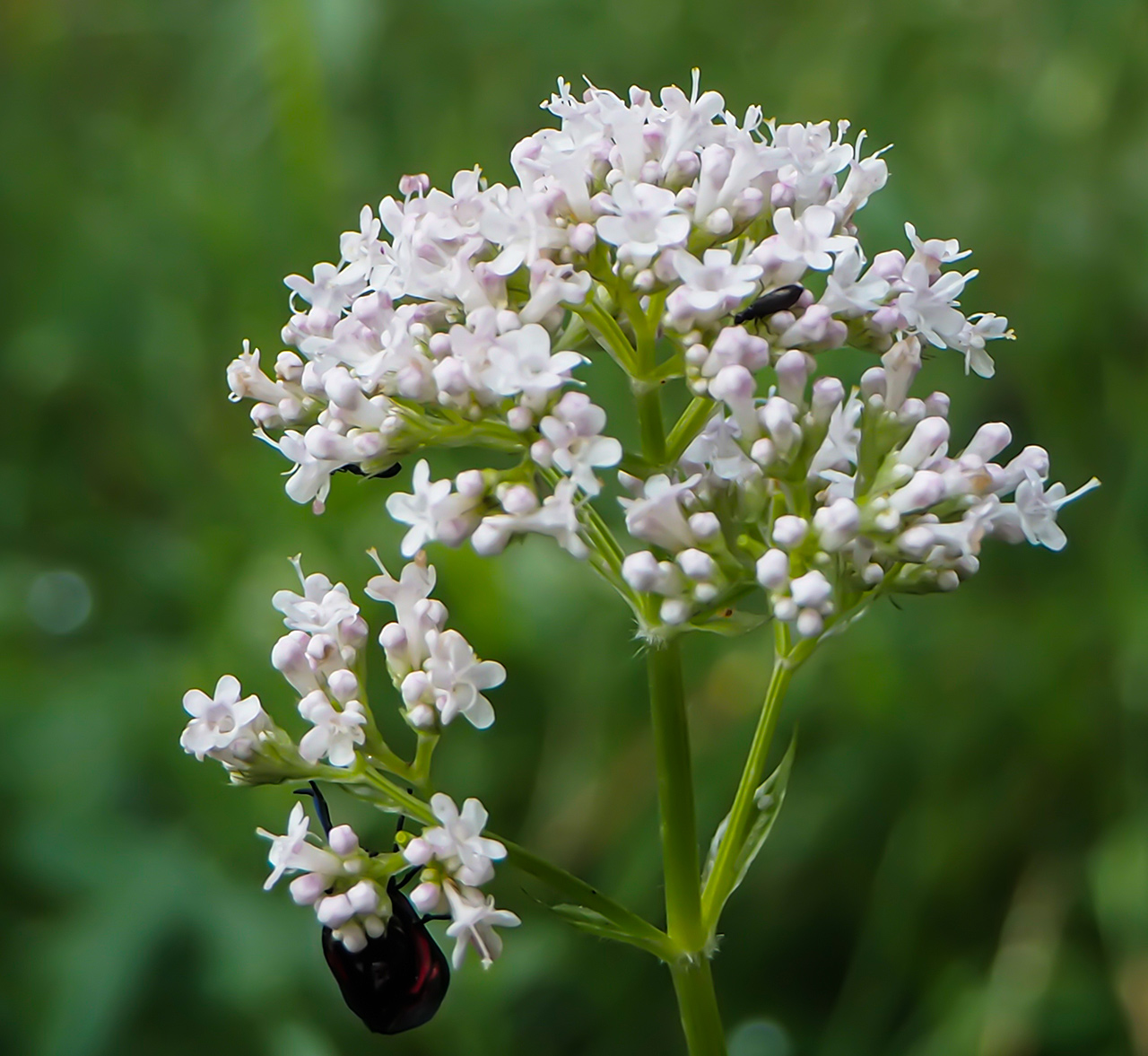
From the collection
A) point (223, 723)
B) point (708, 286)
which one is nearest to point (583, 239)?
point (708, 286)

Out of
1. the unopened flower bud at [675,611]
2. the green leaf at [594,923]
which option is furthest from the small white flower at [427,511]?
the green leaf at [594,923]

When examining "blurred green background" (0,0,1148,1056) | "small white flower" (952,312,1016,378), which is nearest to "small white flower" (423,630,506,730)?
"small white flower" (952,312,1016,378)

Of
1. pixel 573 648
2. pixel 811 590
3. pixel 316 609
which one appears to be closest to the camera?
pixel 811 590

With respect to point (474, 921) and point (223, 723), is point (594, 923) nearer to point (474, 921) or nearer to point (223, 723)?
point (474, 921)

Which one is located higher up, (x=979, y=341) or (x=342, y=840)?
(x=979, y=341)

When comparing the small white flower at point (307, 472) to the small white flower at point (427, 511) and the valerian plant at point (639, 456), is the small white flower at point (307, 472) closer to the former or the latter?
the valerian plant at point (639, 456)

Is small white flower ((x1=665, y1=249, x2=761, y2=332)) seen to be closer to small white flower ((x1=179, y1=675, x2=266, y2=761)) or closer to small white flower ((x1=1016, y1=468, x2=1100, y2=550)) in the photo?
small white flower ((x1=1016, y1=468, x2=1100, y2=550))

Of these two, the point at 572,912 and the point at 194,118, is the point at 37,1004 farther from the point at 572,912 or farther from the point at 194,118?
the point at 194,118
